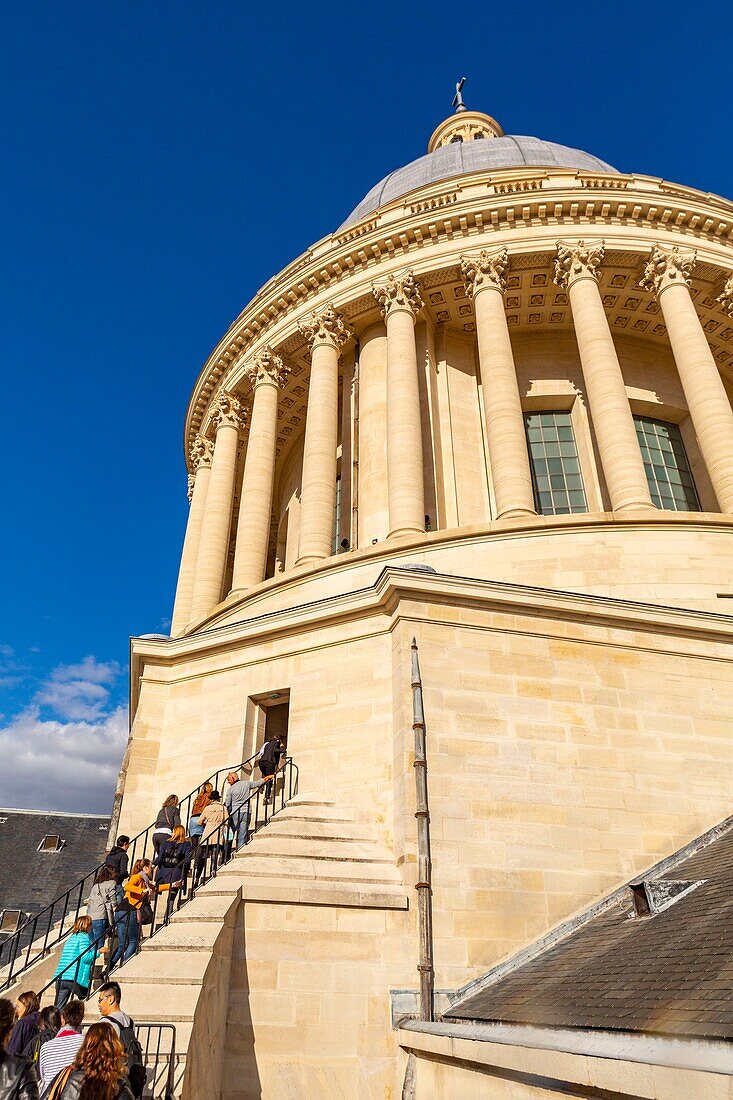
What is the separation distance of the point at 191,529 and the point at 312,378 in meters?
8.96

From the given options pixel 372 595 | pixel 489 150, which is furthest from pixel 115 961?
pixel 489 150

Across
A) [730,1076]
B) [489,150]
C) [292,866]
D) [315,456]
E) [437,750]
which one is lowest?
[730,1076]

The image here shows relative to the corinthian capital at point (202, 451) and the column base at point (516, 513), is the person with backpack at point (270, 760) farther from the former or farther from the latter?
the corinthian capital at point (202, 451)

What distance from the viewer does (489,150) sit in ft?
133

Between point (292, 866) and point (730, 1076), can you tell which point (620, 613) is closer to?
point (292, 866)

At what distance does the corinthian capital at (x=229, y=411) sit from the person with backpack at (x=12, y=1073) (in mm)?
27195

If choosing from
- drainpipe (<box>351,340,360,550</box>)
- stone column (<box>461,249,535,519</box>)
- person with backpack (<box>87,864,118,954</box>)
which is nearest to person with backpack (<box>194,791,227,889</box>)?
person with backpack (<box>87,864,118,954</box>)

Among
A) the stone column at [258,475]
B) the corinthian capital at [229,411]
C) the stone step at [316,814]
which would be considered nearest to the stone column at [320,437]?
the stone column at [258,475]

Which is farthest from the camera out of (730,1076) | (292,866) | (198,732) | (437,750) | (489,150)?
(489,150)

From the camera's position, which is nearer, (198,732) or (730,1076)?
(730,1076)

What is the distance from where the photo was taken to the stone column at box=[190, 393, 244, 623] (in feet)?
90.4

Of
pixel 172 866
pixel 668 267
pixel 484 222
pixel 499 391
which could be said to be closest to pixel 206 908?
pixel 172 866

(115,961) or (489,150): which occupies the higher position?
(489,150)

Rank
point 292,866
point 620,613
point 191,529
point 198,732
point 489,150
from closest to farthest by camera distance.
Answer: point 292,866 → point 620,613 → point 198,732 → point 191,529 → point 489,150
